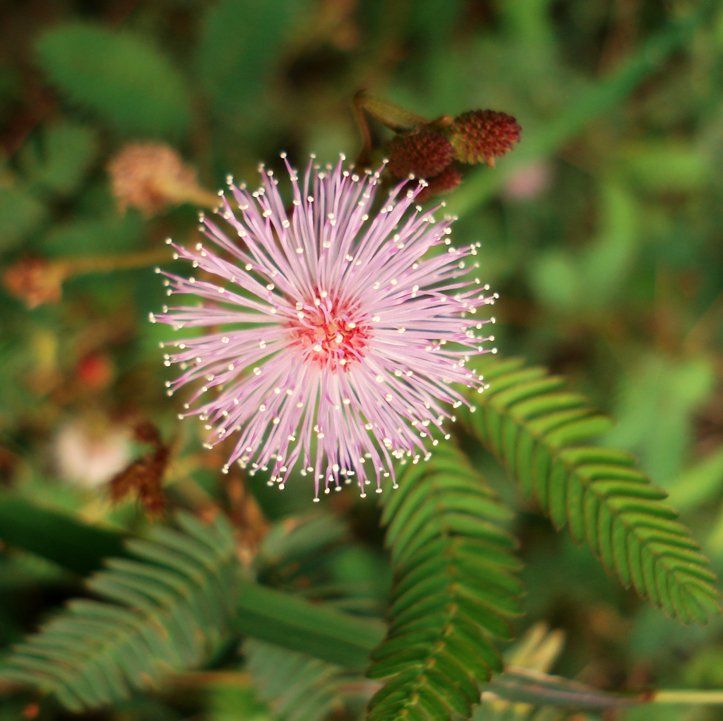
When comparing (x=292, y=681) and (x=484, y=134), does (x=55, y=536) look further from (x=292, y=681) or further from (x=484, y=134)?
(x=484, y=134)

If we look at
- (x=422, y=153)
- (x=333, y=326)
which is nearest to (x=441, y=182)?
(x=422, y=153)

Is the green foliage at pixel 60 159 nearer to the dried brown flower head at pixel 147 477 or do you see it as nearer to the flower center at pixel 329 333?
the dried brown flower head at pixel 147 477

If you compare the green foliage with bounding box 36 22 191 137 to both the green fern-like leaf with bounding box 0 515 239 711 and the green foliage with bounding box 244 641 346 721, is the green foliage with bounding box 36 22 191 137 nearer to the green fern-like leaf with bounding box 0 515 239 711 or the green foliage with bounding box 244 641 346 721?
the green fern-like leaf with bounding box 0 515 239 711

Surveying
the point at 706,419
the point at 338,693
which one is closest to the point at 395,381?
the point at 338,693

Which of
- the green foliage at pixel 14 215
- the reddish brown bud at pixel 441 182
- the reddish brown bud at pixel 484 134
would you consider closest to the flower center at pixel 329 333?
the reddish brown bud at pixel 441 182

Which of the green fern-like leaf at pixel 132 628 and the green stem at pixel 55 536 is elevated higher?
the green stem at pixel 55 536

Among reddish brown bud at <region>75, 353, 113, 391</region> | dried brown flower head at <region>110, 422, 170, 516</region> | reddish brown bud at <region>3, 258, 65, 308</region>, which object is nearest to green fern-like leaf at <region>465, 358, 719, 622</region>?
dried brown flower head at <region>110, 422, 170, 516</region>
